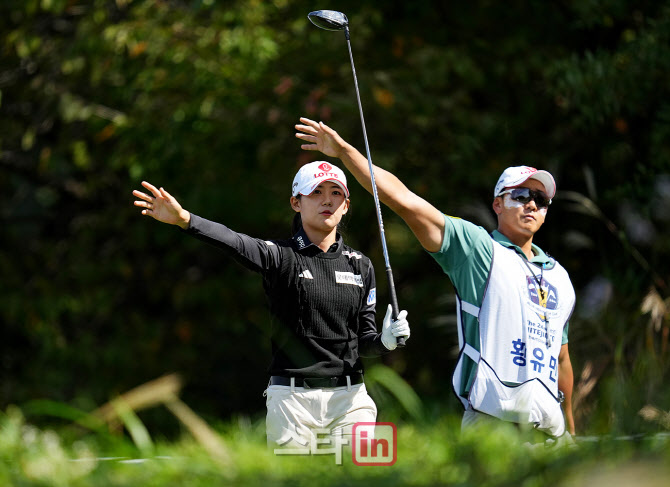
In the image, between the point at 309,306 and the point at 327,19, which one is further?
the point at 327,19

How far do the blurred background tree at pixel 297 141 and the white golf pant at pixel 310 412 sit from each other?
3005 millimetres

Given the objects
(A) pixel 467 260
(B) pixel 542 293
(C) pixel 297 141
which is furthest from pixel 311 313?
(C) pixel 297 141

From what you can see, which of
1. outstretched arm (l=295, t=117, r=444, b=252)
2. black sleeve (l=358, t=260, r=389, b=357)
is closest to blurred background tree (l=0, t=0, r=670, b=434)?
black sleeve (l=358, t=260, r=389, b=357)

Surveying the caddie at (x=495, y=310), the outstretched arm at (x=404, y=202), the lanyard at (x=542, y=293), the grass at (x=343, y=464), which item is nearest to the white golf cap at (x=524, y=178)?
the caddie at (x=495, y=310)

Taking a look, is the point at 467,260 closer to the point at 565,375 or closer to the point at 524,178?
the point at 524,178

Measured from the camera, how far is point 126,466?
9.98 ft

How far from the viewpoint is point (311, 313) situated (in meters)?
4.37

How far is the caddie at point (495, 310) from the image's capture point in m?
4.02

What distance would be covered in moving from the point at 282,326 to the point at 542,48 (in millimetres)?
5743

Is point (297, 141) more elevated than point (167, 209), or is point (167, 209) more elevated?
point (297, 141)

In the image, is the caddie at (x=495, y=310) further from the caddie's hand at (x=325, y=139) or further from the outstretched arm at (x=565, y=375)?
the outstretched arm at (x=565, y=375)

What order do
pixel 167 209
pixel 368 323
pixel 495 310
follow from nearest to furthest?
pixel 495 310 < pixel 167 209 < pixel 368 323

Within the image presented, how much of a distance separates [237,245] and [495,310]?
1.16 metres

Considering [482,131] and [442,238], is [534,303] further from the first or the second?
[482,131]
